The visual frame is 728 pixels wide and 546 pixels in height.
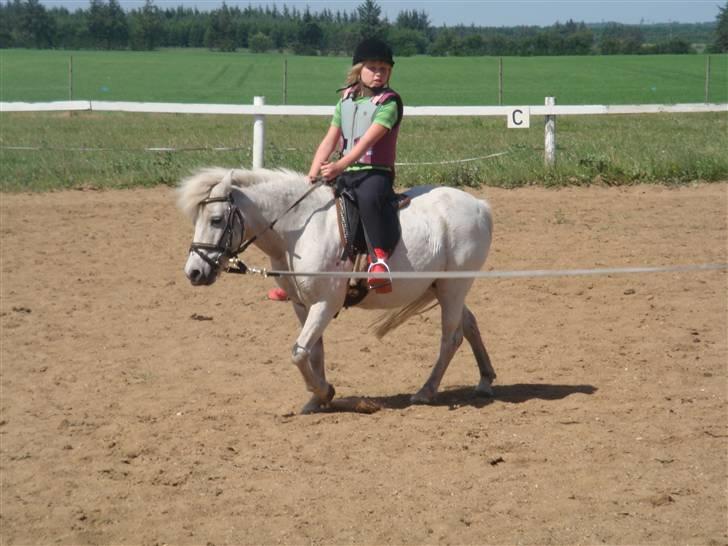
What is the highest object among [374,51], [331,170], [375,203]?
[374,51]

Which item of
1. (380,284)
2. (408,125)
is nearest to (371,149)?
(380,284)

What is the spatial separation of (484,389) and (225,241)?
2368 mm

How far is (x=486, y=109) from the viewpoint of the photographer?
1781 cm

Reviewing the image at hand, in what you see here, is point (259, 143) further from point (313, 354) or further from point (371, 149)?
point (371, 149)

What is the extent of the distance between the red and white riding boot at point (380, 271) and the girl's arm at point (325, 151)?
69 cm

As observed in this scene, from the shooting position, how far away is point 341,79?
57219mm

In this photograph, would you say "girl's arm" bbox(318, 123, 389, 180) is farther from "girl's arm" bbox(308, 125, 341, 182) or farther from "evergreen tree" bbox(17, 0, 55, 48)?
"evergreen tree" bbox(17, 0, 55, 48)

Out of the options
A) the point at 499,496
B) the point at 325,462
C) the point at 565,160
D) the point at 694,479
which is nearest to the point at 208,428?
the point at 325,462

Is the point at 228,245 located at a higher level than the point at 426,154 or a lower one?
lower

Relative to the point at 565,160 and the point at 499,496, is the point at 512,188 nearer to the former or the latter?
the point at 565,160

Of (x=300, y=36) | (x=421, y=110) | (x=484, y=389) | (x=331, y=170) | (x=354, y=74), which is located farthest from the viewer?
(x=300, y=36)

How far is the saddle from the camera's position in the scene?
766 centimetres

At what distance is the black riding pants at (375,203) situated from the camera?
758 cm

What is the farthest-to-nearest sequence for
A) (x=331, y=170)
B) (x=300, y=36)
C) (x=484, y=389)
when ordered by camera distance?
(x=300, y=36) < (x=484, y=389) < (x=331, y=170)
